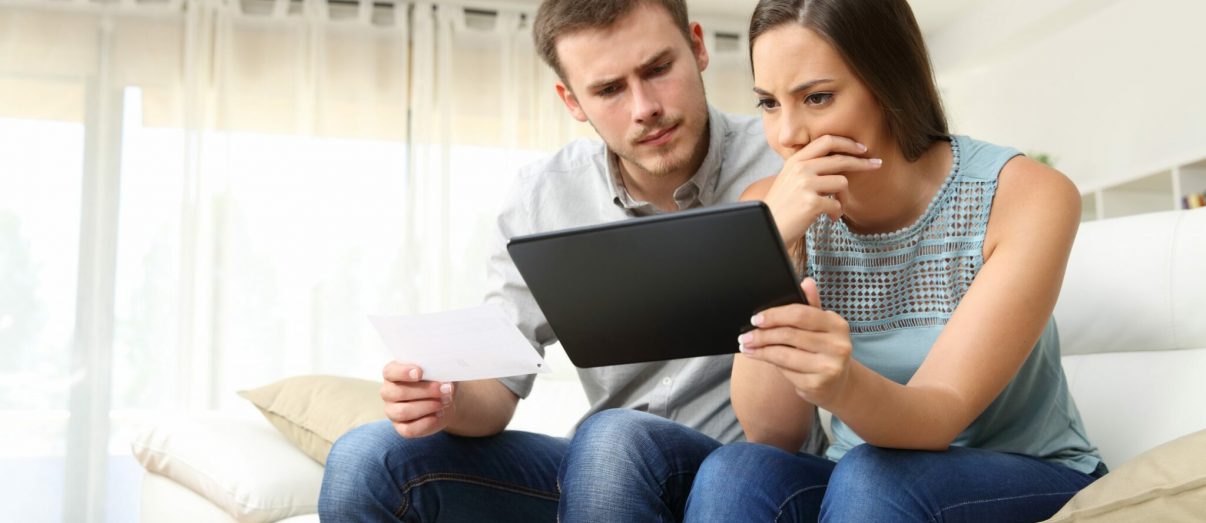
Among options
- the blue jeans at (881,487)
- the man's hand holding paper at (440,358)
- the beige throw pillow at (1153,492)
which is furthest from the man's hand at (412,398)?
the beige throw pillow at (1153,492)

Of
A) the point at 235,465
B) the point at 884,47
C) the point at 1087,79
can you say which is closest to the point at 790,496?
the point at 884,47

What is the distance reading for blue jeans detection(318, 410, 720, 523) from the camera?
1.21 metres

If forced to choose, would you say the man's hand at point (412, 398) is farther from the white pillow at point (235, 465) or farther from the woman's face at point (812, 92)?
the white pillow at point (235, 465)

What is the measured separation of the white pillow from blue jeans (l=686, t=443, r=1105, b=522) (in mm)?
1185

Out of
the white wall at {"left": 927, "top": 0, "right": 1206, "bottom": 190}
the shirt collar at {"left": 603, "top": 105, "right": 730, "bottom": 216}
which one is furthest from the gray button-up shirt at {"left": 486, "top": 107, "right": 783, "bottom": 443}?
the white wall at {"left": 927, "top": 0, "right": 1206, "bottom": 190}

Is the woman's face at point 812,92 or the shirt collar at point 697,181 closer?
the woman's face at point 812,92

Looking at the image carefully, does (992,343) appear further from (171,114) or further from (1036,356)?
(171,114)

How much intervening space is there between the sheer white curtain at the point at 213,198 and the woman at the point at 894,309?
3390mm

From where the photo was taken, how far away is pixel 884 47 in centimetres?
120

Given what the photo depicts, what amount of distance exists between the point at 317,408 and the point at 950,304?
146 centimetres

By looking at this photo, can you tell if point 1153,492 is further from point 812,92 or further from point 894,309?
point 812,92

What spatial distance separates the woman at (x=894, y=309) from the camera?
0.98 metres

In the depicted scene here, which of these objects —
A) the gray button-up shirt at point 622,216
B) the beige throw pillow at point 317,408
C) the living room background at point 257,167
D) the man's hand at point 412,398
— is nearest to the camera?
the man's hand at point 412,398

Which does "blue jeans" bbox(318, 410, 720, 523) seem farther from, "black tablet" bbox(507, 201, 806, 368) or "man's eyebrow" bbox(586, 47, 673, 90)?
"man's eyebrow" bbox(586, 47, 673, 90)
